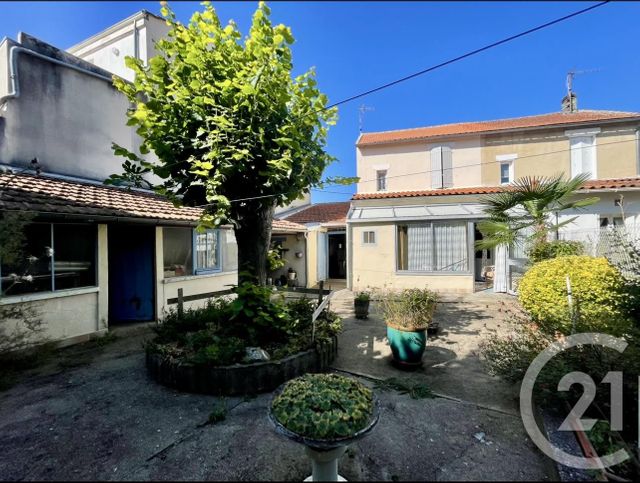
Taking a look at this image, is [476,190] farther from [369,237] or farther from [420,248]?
[369,237]

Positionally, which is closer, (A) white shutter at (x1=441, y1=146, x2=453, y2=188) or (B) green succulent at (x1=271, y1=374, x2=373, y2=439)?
(B) green succulent at (x1=271, y1=374, x2=373, y2=439)

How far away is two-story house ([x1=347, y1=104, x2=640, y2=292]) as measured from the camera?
1323 centimetres

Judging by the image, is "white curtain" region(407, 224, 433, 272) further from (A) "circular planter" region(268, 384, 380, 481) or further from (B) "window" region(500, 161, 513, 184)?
(A) "circular planter" region(268, 384, 380, 481)

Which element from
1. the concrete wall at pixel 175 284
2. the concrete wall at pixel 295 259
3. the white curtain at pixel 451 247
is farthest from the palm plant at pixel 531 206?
the concrete wall at pixel 295 259

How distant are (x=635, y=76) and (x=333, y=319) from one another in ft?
27.9

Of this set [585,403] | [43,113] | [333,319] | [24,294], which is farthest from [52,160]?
[585,403]

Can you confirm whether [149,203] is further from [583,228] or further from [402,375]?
[583,228]

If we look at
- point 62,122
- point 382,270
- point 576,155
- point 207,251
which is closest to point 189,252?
point 207,251

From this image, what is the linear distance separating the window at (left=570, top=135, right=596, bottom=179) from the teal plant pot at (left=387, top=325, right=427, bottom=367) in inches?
544

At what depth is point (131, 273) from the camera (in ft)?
32.3

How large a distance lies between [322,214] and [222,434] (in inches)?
690

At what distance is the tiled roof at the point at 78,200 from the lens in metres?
6.31

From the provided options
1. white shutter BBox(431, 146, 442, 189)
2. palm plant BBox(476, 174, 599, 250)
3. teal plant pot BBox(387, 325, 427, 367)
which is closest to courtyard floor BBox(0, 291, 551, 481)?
teal plant pot BBox(387, 325, 427, 367)

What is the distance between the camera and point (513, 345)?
4715 mm
